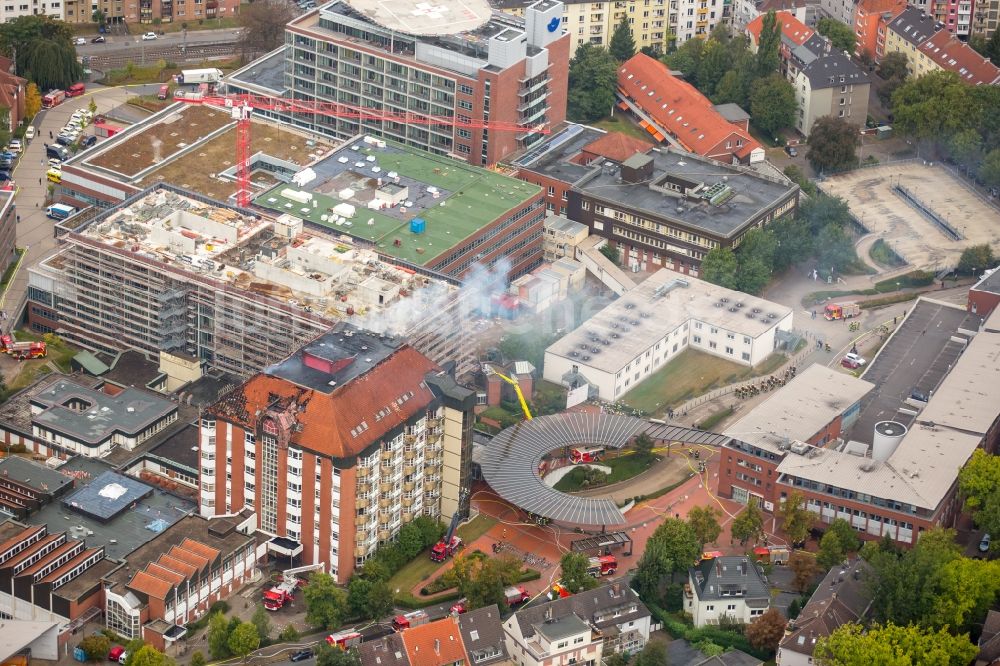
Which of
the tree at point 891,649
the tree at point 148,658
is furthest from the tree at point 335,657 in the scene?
the tree at point 891,649

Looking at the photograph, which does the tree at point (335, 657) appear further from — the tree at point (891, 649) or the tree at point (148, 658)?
the tree at point (891, 649)

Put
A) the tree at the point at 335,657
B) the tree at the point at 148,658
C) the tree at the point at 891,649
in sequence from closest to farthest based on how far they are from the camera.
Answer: the tree at the point at 891,649 → the tree at the point at 335,657 → the tree at the point at 148,658

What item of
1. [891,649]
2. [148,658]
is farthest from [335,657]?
[891,649]

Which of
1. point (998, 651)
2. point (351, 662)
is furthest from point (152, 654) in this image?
point (998, 651)

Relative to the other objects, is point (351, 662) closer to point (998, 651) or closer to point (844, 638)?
point (844, 638)

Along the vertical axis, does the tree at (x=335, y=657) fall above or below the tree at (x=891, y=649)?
below

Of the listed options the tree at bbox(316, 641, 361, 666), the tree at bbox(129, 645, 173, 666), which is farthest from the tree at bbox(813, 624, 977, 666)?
the tree at bbox(129, 645, 173, 666)

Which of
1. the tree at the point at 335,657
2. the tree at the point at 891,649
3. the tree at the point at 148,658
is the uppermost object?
the tree at the point at 891,649

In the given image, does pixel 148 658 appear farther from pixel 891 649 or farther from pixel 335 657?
pixel 891 649
